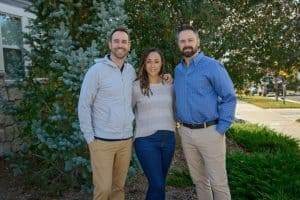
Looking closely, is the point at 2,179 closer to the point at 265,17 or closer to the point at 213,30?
the point at 213,30

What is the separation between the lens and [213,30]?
8.72m

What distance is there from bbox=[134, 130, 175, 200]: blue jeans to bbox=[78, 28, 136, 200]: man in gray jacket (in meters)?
0.15

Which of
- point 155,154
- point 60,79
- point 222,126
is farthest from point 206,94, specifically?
point 60,79

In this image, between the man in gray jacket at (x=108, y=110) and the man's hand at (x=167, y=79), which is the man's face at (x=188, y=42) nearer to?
the man's hand at (x=167, y=79)

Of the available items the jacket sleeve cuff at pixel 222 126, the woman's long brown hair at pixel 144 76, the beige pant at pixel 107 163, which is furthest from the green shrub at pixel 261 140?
the woman's long brown hair at pixel 144 76

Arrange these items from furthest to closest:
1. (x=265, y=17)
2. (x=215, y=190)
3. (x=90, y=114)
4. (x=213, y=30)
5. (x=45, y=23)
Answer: (x=265, y=17) < (x=213, y=30) < (x=45, y=23) < (x=215, y=190) < (x=90, y=114)

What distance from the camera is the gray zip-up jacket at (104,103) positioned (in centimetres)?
430

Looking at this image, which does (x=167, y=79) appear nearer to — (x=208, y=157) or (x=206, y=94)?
(x=206, y=94)

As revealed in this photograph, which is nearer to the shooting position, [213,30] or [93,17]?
[93,17]

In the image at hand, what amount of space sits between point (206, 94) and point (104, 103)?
0.91 m

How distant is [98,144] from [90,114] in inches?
11.1

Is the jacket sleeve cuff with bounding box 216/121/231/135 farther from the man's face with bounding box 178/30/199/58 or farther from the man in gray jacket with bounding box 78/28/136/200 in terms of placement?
the man in gray jacket with bounding box 78/28/136/200

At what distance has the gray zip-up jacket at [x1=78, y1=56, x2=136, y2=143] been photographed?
4.30 meters

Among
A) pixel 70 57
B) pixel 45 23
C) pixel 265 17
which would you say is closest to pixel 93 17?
pixel 45 23
